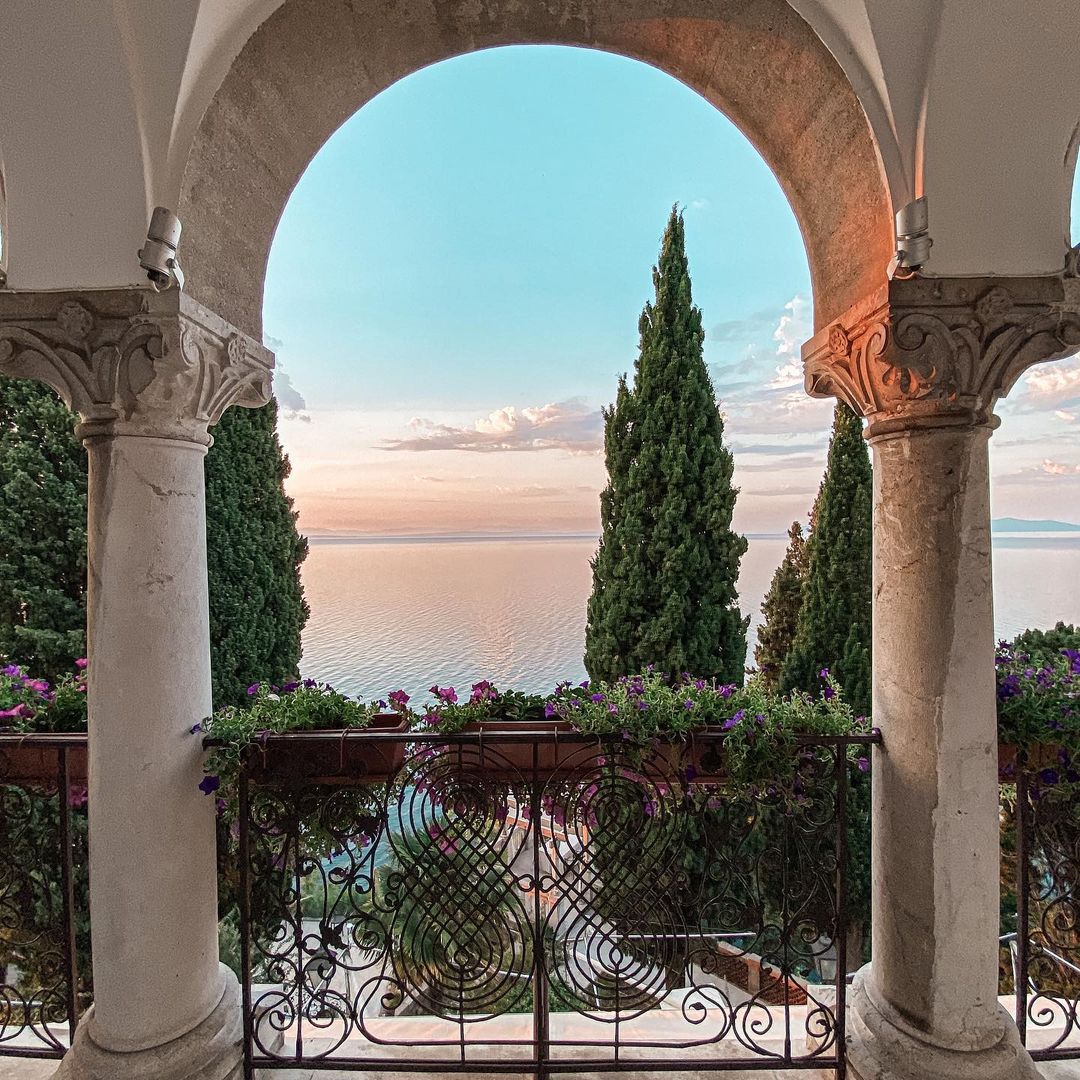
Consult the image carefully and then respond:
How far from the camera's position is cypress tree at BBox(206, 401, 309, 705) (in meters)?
6.17

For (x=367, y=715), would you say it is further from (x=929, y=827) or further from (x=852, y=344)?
(x=852, y=344)

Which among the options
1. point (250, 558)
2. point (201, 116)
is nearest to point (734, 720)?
point (201, 116)

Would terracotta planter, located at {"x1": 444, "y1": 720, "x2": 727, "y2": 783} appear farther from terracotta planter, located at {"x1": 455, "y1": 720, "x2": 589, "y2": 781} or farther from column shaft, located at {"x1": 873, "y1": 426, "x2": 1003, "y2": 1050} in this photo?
column shaft, located at {"x1": 873, "y1": 426, "x2": 1003, "y2": 1050}

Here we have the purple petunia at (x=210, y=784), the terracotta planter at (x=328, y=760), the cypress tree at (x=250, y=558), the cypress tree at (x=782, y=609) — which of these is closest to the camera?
the purple petunia at (x=210, y=784)

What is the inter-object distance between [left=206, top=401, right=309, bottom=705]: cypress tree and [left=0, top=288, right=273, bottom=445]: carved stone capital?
446 cm

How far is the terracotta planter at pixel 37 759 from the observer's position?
2.11 meters

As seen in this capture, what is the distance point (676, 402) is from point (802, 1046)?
5.64 m

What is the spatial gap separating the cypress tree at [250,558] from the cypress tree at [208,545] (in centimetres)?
1

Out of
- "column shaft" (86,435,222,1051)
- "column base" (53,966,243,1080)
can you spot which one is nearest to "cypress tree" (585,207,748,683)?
"column base" (53,966,243,1080)

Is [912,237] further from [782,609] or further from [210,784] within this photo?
[782,609]

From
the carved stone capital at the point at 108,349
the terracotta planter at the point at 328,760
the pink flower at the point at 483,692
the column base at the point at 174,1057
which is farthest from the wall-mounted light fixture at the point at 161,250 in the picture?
the column base at the point at 174,1057

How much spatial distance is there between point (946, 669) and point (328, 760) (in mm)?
2036

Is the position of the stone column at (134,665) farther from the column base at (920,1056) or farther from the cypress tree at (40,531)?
the cypress tree at (40,531)

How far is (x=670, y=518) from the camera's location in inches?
259
